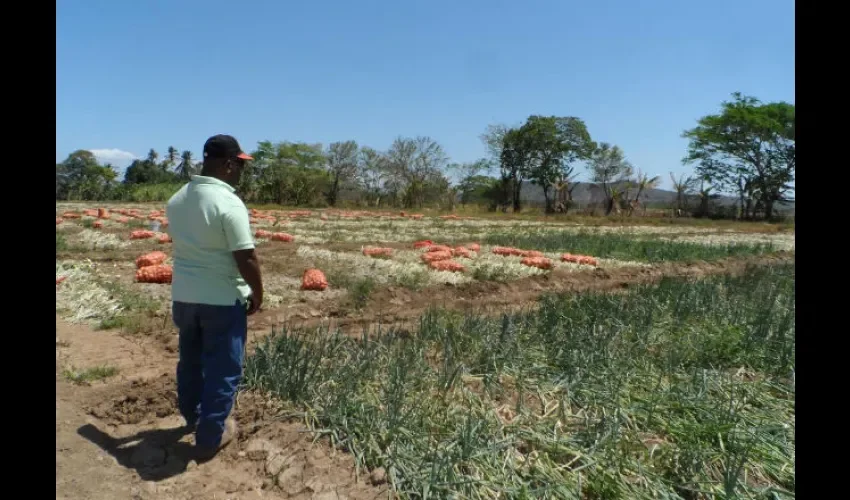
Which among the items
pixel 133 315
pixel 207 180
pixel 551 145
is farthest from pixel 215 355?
pixel 551 145

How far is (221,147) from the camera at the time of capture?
285cm

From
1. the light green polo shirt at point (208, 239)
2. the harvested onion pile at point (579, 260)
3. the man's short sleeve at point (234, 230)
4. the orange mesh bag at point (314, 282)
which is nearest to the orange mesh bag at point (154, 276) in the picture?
the orange mesh bag at point (314, 282)

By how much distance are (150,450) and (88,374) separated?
136 cm

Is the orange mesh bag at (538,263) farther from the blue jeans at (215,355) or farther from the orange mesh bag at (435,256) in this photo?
the blue jeans at (215,355)

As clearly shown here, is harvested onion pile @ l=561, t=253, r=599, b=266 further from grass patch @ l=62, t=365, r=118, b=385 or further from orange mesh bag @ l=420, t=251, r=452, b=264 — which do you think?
grass patch @ l=62, t=365, r=118, b=385

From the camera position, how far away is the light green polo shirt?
2.72 meters

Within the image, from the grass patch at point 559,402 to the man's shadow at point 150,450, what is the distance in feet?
2.00

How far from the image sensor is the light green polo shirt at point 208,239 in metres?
2.72

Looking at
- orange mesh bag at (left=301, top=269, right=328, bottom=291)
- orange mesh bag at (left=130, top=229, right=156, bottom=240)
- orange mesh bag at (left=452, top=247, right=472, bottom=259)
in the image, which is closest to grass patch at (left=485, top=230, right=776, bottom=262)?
orange mesh bag at (left=452, top=247, right=472, bottom=259)

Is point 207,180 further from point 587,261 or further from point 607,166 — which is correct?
point 607,166

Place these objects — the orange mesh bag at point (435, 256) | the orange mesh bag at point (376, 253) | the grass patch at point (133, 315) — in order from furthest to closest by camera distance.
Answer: the orange mesh bag at point (376, 253)
the orange mesh bag at point (435, 256)
the grass patch at point (133, 315)
